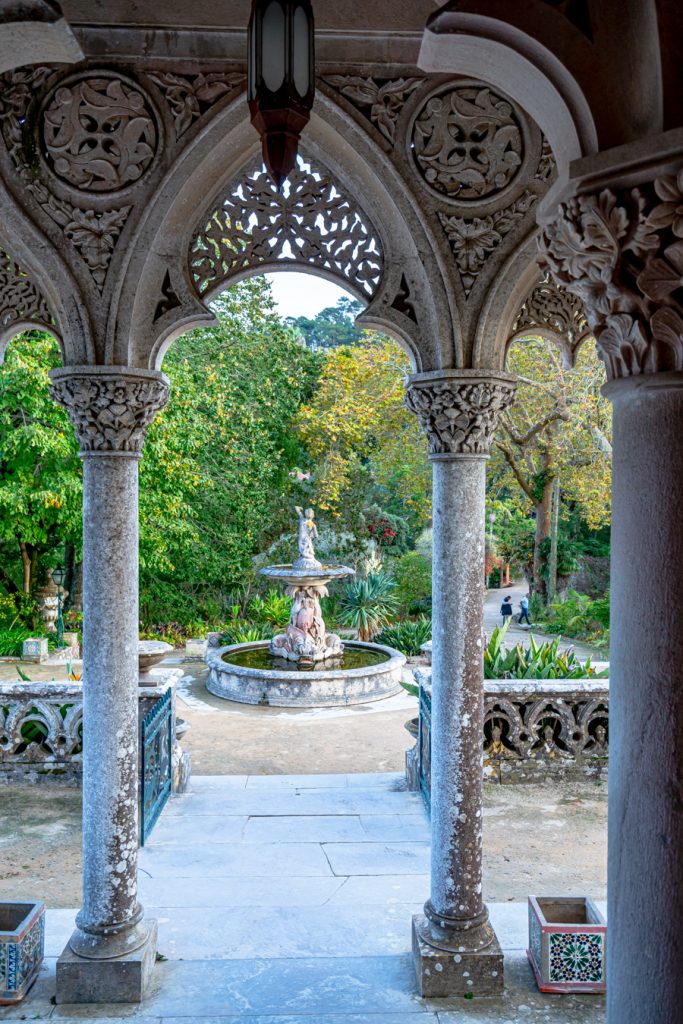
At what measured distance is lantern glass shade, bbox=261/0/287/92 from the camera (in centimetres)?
200

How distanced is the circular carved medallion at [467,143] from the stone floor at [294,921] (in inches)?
148

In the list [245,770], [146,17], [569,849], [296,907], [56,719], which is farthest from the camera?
[245,770]

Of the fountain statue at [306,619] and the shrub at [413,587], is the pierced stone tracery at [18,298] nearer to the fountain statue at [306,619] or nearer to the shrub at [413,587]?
the fountain statue at [306,619]

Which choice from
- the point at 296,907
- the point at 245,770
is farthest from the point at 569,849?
the point at 245,770

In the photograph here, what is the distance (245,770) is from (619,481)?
6.97 metres

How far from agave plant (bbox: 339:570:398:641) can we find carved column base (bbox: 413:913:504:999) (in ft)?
38.0

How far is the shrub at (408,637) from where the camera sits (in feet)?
46.7

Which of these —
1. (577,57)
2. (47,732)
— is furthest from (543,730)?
(577,57)

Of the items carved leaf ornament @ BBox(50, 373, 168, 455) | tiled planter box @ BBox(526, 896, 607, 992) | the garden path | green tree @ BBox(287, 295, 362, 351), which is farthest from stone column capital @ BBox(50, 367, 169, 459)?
green tree @ BBox(287, 295, 362, 351)

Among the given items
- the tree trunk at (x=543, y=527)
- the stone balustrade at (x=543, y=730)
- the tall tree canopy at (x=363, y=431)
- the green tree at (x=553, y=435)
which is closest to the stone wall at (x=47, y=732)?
the stone balustrade at (x=543, y=730)

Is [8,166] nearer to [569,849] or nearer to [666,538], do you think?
[666,538]

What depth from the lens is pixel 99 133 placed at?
3705 mm

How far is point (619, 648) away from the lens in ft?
6.56

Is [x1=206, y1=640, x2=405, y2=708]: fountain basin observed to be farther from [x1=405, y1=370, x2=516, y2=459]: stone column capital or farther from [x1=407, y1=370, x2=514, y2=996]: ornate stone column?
[x1=405, y1=370, x2=516, y2=459]: stone column capital
